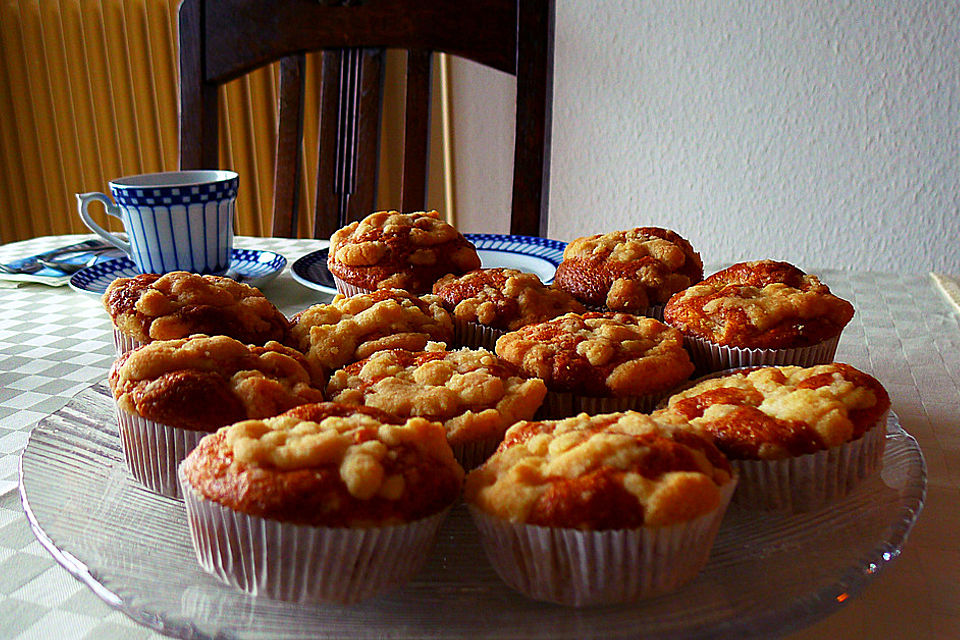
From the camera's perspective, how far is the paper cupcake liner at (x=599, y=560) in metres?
0.54

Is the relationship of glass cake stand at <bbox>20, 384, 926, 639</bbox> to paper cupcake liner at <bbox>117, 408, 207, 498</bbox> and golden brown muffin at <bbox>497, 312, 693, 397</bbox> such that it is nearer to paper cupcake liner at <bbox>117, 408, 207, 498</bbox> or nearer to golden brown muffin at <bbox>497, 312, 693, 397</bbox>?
paper cupcake liner at <bbox>117, 408, 207, 498</bbox>

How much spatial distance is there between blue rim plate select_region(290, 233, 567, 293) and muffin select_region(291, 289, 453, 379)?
12.3 inches

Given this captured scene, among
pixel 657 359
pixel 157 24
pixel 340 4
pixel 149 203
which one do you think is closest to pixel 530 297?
pixel 657 359

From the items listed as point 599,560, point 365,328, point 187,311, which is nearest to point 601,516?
point 599,560

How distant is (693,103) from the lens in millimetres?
2818

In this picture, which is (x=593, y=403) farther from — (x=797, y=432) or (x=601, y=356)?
(x=797, y=432)

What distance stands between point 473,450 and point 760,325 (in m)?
0.42

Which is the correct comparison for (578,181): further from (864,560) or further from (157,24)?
(864,560)

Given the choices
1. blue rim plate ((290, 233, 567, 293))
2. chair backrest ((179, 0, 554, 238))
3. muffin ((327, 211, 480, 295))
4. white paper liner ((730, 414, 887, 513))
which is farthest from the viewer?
chair backrest ((179, 0, 554, 238))

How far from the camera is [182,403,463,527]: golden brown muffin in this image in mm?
555

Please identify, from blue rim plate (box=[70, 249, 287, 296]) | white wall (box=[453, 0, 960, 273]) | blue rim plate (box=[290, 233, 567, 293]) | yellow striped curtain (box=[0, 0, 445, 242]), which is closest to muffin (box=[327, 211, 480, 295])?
blue rim plate (box=[290, 233, 567, 293])

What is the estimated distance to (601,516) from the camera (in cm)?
55

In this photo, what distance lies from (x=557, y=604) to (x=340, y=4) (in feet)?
5.83

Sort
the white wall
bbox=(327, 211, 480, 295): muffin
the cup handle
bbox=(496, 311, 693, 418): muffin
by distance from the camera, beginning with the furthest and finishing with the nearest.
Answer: the white wall, the cup handle, bbox=(327, 211, 480, 295): muffin, bbox=(496, 311, 693, 418): muffin
